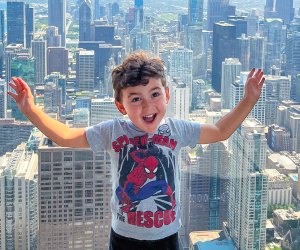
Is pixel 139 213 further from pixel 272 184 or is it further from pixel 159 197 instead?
pixel 272 184

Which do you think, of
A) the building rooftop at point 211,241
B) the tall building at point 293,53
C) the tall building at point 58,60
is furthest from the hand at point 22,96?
the tall building at point 293,53

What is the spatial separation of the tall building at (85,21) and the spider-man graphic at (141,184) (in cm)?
633

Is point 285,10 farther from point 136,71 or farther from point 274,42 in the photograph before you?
point 136,71

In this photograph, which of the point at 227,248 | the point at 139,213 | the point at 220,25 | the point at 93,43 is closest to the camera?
the point at 139,213

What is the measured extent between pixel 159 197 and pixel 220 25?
700 cm

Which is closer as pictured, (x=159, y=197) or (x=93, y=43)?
(x=159, y=197)

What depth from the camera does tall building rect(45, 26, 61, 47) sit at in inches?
259

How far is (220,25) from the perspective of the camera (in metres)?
7.50

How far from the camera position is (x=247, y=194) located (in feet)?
8.47

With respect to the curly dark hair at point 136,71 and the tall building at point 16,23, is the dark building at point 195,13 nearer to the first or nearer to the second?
the tall building at point 16,23

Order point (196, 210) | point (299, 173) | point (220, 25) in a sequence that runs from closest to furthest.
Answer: point (196, 210) → point (299, 173) → point (220, 25)

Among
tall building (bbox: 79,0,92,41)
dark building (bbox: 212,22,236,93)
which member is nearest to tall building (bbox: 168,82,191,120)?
dark building (bbox: 212,22,236,93)

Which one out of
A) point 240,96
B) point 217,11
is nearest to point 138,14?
point 217,11

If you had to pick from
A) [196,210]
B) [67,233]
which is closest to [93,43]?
[196,210]
